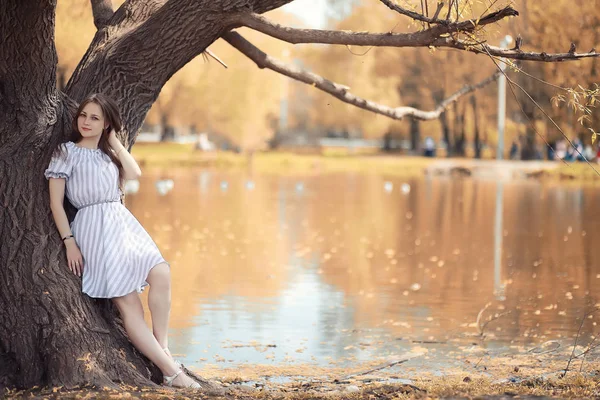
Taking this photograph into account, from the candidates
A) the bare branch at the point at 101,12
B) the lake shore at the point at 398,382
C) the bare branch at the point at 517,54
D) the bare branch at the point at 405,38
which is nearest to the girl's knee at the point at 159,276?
the lake shore at the point at 398,382

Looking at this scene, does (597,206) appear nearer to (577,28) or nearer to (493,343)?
(577,28)

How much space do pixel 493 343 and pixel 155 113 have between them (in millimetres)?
51881

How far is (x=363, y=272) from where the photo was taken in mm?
14266

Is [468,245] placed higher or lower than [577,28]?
lower

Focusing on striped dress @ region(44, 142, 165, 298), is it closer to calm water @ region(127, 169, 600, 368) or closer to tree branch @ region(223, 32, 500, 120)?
tree branch @ region(223, 32, 500, 120)

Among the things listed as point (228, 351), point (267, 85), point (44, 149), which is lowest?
point (228, 351)

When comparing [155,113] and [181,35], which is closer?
[181,35]

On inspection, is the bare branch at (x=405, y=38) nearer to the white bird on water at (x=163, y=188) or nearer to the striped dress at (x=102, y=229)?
the striped dress at (x=102, y=229)

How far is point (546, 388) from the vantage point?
6.39 m

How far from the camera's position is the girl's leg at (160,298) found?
653 centimetres

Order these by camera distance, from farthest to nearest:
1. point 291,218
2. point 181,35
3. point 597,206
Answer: point 597,206 → point 291,218 → point 181,35

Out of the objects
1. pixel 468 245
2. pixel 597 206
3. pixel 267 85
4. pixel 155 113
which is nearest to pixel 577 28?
pixel 597 206

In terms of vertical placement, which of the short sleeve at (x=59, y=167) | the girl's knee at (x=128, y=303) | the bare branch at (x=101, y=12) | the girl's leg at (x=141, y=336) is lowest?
the girl's leg at (x=141, y=336)

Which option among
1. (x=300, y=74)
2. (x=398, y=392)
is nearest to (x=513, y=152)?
(x=300, y=74)
